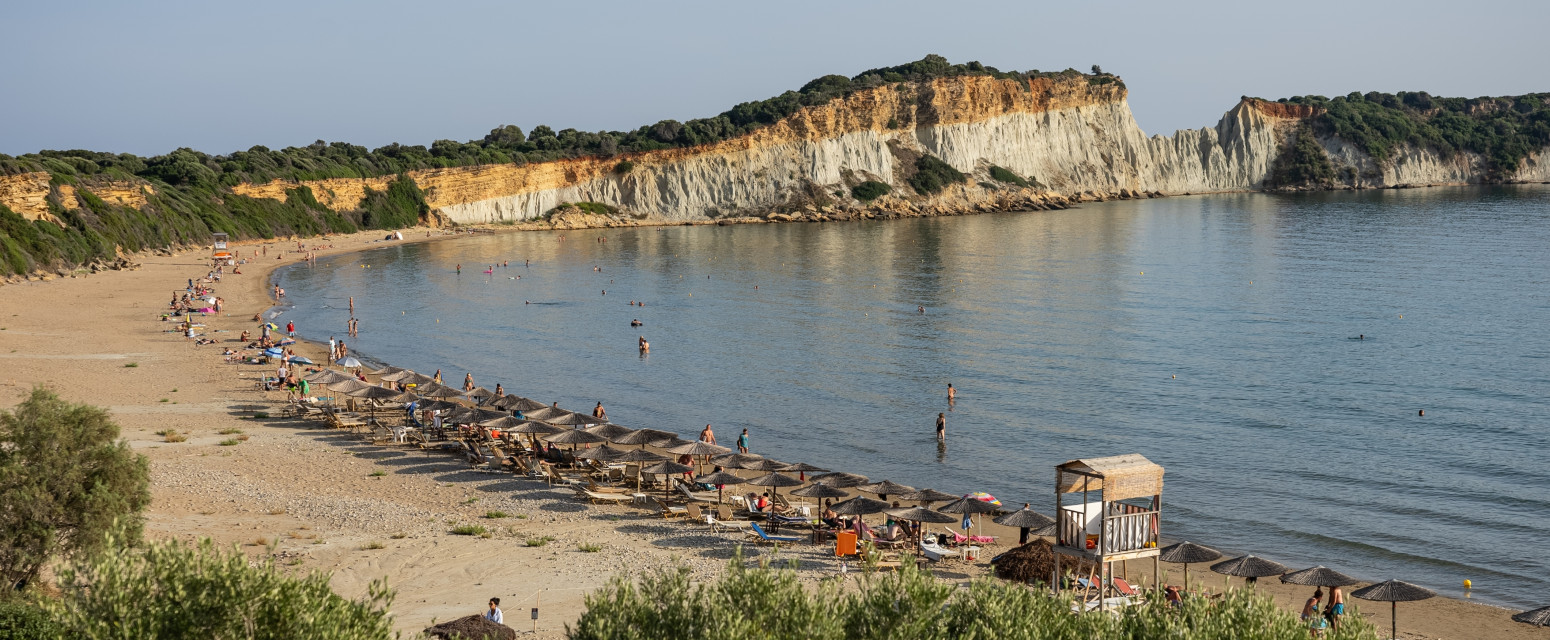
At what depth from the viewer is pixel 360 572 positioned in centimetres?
2131

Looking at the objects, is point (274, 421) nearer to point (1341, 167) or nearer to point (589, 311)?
point (589, 311)

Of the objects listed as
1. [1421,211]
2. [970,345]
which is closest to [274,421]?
[970,345]

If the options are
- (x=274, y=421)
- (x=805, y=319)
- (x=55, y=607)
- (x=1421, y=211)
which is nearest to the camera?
(x=55, y=607)

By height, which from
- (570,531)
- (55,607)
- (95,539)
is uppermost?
(55,607)

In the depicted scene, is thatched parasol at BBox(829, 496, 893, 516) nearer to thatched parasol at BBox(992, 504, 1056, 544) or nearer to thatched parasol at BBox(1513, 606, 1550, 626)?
thatched parasol at BBox(992, 504, 1056, 544)

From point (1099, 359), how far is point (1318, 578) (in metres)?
28.8

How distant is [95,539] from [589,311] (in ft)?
161

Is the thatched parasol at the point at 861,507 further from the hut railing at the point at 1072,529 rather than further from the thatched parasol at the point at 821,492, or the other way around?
the hut railing at the point at 1072,529

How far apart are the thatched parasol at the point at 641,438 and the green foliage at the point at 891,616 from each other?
16.3 m

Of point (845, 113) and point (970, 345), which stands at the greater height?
point (845, 113)

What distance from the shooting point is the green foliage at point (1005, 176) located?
162 meters

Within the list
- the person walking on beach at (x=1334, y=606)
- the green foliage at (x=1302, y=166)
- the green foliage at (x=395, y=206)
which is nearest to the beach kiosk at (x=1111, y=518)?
the person walking on beach at (x=1334, y=606)

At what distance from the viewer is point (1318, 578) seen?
2117cm

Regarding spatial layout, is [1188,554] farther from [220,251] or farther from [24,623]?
[220,251]
